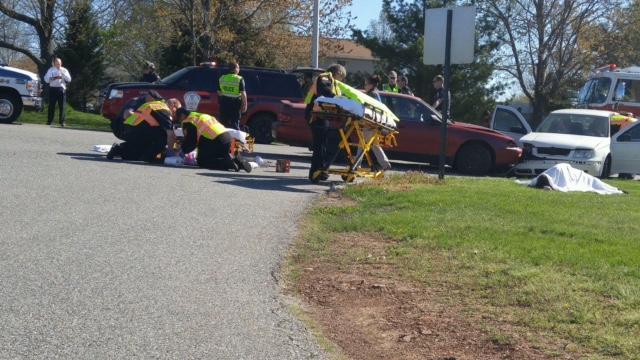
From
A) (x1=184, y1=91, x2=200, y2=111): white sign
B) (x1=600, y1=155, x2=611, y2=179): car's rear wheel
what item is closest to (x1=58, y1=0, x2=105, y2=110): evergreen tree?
(x1=184, y1=91, x2=200, y2=111): white sign

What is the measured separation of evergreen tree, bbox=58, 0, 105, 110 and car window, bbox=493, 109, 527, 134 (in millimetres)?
23069

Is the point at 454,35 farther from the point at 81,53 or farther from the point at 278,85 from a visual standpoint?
the point at 81,53

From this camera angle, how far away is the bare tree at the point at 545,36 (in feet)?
133

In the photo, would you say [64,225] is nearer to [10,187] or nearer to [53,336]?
[10,187]

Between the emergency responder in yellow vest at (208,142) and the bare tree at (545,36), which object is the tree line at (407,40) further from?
the emergency responder in yellow vest at (208,142)

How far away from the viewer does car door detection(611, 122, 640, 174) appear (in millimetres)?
19500

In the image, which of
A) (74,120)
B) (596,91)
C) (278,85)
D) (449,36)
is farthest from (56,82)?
(596,91)

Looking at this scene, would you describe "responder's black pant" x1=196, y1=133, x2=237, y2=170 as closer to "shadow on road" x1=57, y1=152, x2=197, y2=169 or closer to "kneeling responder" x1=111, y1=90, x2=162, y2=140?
"shadow on road" x1=57, y1=152, x2=197, y2=169

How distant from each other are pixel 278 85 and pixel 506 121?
5864 millimetres

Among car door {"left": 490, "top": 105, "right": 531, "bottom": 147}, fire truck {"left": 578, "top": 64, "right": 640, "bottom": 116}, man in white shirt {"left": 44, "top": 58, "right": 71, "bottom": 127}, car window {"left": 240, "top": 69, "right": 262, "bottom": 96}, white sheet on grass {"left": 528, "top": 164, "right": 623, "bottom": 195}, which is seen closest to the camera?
white sheet on grass {"left": 528, "top": 164, "right": 623, "bottom": 195}

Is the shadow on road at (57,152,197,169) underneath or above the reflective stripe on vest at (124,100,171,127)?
underneath

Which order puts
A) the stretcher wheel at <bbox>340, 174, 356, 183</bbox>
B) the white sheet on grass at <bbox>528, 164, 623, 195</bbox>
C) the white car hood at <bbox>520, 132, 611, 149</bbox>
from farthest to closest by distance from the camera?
the white car hood at <bbox>520, 132, 611, 149</bbox> < the white sheet on grass at <bbox>528, 164, 623, 195</bbox> < the stretcher wheel at <bbox>340, 174, 356, 183</bbox>

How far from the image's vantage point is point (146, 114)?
49.2 feet

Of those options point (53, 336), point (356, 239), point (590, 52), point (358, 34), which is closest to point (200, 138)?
point (356, 239)
